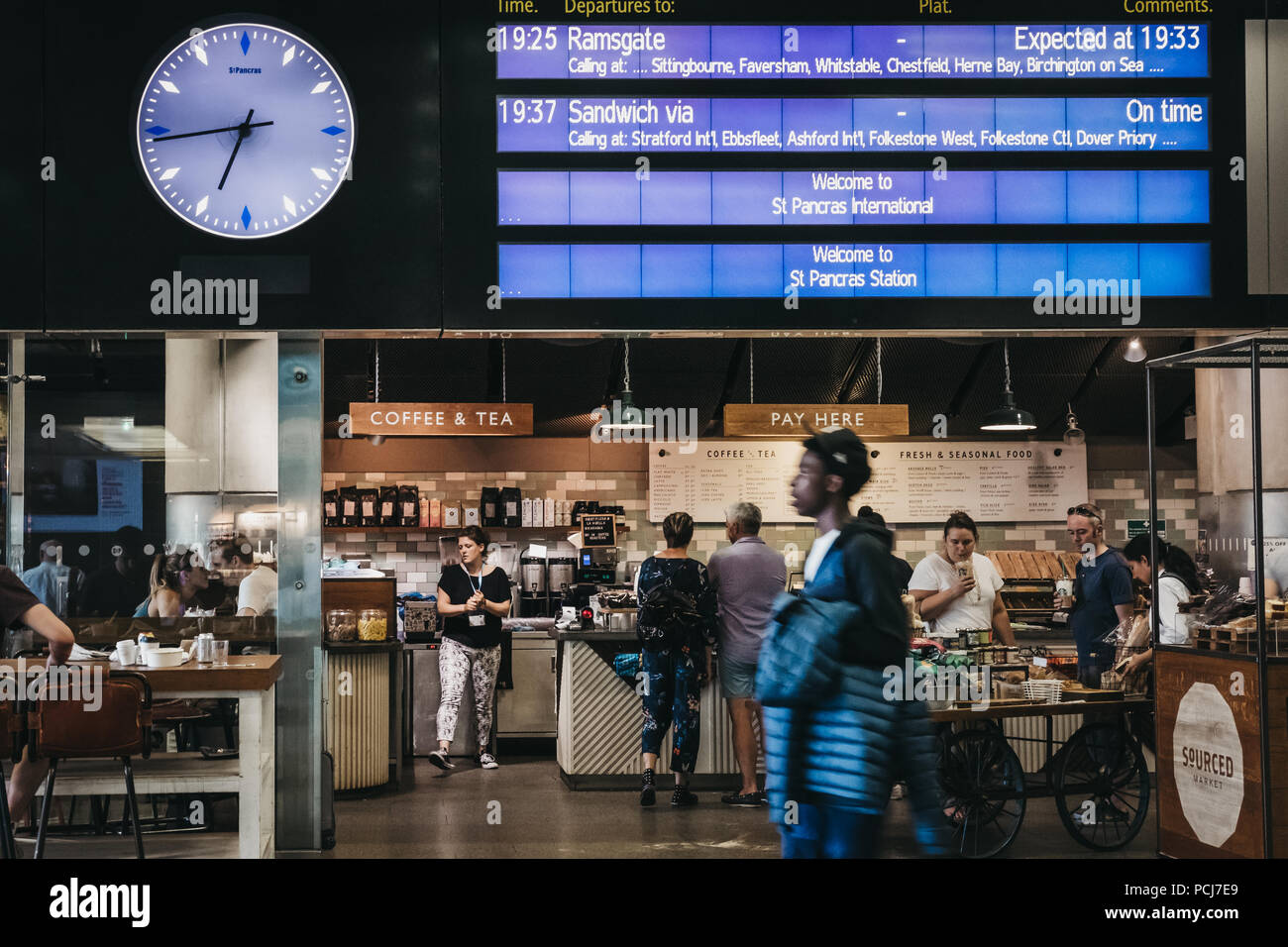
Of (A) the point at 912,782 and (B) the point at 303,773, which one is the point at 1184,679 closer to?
(A) the point at 912,782

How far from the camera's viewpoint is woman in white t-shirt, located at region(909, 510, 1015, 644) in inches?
253

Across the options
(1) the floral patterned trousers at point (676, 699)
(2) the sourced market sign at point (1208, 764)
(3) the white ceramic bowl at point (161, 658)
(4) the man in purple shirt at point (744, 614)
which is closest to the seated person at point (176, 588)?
(3) the white ceramic bowl at point (161, 658)

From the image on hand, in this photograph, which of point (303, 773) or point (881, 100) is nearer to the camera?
point (881, 100)

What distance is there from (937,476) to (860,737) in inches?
331

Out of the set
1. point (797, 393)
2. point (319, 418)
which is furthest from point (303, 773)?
point (797, 393)

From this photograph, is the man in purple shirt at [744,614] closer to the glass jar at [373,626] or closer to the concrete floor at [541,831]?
the concrete floor at [541,831]

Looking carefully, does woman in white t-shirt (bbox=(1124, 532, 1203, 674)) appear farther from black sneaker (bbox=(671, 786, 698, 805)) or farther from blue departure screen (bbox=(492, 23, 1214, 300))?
black sneaker (bbox=(671, 786, 698, 805))

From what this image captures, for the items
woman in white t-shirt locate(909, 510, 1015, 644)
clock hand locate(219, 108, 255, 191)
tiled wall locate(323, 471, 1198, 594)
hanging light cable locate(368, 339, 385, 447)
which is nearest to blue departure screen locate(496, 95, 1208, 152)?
clock hand locate(219, 108, 255, 191)

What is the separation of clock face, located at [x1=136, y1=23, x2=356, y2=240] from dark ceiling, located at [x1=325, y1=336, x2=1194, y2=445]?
5.18 m

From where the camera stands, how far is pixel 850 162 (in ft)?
16.6
